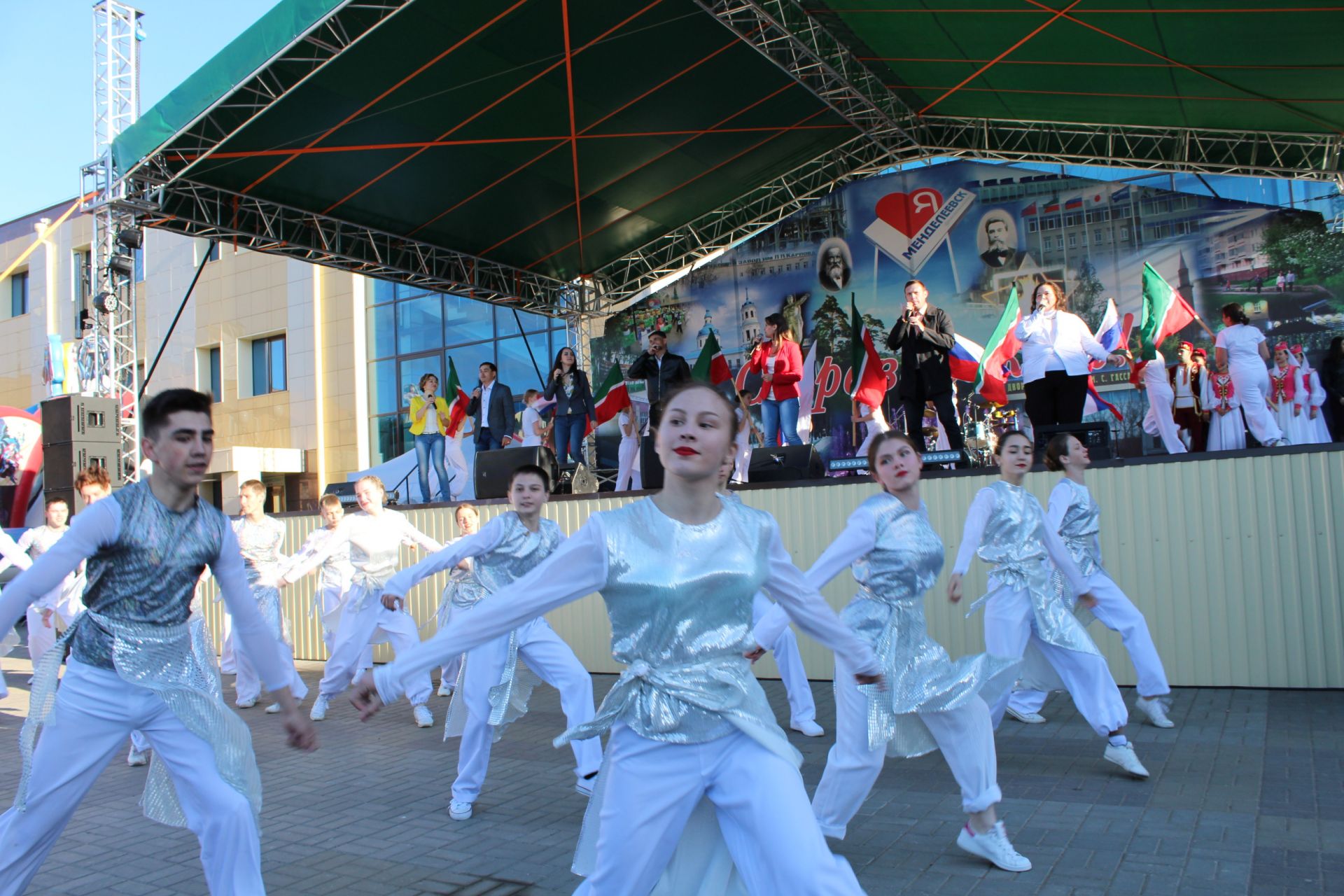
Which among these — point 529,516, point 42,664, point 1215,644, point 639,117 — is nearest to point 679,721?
point 42,664

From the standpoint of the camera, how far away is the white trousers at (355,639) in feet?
29.2

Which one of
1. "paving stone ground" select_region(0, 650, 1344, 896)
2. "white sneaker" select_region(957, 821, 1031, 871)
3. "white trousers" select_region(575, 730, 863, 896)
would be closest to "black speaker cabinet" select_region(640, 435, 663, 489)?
"paving stone ground" select_region(0, 650, 1344, 896)

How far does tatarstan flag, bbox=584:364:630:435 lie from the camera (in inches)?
570

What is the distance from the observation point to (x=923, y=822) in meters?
5.18

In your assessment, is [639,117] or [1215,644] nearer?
[1215,644]

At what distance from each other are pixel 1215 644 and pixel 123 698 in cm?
827

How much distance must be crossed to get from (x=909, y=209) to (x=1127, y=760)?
1278 centimetres

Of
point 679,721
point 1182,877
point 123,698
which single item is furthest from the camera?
point 1182,877

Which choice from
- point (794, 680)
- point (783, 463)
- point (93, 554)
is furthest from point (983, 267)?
point (93, 554)

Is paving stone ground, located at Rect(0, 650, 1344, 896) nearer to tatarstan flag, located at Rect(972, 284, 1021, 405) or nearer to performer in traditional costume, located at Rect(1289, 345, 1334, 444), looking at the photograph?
performer in traditional costume, located at Rect(1289, 345, 1334, 444)

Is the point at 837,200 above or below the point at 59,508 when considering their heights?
above

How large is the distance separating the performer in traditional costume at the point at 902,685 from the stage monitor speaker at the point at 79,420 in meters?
11.2

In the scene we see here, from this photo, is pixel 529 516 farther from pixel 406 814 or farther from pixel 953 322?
pixel 953 322

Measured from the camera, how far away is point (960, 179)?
1653 cm
